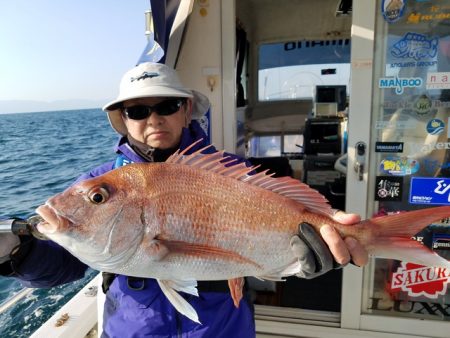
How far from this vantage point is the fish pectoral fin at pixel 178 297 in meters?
1.08

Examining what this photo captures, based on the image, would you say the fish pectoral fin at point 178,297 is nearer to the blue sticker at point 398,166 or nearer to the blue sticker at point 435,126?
the blue sticker at point 398,166

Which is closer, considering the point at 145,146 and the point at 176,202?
the point at 176,202

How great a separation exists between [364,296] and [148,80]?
7.04 ft

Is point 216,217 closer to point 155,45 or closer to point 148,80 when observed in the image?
point 148,80

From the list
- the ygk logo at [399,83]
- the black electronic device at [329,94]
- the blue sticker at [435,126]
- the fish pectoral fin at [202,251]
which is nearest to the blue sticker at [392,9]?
the ygk logo at [399,83]

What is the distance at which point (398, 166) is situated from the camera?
229 centimetres

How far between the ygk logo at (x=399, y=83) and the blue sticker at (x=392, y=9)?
1.19 feet

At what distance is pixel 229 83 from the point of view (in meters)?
2.68

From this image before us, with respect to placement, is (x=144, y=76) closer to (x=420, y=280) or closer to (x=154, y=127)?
(x=154, y=127)

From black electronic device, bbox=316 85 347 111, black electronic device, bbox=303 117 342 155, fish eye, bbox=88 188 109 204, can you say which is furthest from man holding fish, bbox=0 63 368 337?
black electronic device, bbox=316 85 347 111

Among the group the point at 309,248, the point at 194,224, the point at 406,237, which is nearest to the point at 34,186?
the point at 194,224

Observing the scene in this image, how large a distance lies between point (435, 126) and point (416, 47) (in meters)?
0.52

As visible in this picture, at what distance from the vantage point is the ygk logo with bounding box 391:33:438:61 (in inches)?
85.1

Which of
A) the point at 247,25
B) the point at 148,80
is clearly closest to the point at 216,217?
the point at 148,80
